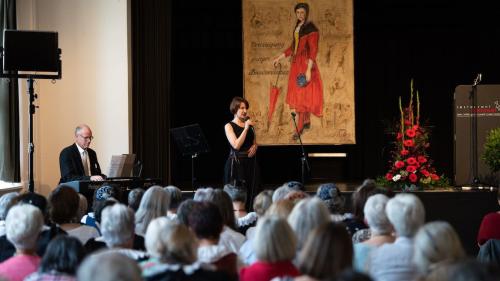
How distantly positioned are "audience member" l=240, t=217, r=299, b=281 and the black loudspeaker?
5809 millimetres

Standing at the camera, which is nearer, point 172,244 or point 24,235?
point 172,244

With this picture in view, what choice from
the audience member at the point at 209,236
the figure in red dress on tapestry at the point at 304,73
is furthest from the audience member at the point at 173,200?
the figure in red dress on tapestry at the point at 304,73

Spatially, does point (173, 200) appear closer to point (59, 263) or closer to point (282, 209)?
point (282, 209)

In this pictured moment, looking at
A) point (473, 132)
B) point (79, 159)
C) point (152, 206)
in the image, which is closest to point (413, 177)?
point (473, 132)

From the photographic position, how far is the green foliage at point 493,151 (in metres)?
8.97

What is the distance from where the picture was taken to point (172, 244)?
3.07 m

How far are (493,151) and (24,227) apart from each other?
6647 mm

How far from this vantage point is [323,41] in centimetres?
1217

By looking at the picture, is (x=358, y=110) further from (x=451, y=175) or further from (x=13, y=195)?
(x=13, y=195)

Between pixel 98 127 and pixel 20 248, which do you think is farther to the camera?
pixel 98 127

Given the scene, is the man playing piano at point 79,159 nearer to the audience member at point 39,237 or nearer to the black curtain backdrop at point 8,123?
the black curtain backdrop at point 8,123

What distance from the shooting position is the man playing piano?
332 inches

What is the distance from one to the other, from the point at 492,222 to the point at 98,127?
6.16m

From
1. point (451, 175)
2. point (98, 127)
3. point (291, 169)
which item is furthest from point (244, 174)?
point (451, 175)
